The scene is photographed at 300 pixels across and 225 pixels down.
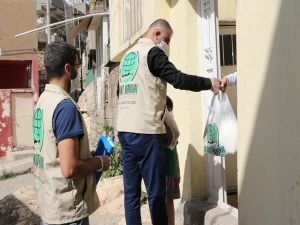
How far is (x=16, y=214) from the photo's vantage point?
21.3 ft

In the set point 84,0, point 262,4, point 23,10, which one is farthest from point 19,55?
point 262,4

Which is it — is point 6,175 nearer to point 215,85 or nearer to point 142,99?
point 142,99

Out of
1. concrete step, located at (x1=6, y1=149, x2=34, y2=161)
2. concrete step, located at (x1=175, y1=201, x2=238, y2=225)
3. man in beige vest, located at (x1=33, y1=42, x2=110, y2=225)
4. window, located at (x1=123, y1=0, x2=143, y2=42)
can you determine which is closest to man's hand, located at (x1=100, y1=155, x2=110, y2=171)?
man in beige vest, located at (x1=33, y1=42, x2=110, y2=225)

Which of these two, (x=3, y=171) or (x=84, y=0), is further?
(x=84, y=0)

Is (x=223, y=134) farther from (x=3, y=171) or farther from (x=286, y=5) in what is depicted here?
(x=3, y=171)

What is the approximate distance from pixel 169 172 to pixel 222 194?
66 cm

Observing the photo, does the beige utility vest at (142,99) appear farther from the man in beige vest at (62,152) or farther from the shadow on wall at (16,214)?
the shadow on wall at (16,214)

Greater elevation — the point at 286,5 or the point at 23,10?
the point at 23,10

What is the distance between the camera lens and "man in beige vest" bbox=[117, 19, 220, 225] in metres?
3.52

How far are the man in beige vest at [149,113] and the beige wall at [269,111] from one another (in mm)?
543

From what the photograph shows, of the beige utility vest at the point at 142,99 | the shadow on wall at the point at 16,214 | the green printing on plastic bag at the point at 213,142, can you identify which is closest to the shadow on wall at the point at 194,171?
the green printing on plastic bag at the point at 213,142

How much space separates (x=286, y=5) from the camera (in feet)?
8.80

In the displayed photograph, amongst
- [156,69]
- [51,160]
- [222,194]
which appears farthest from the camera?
[222,194]

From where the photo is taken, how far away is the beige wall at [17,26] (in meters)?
16.9
